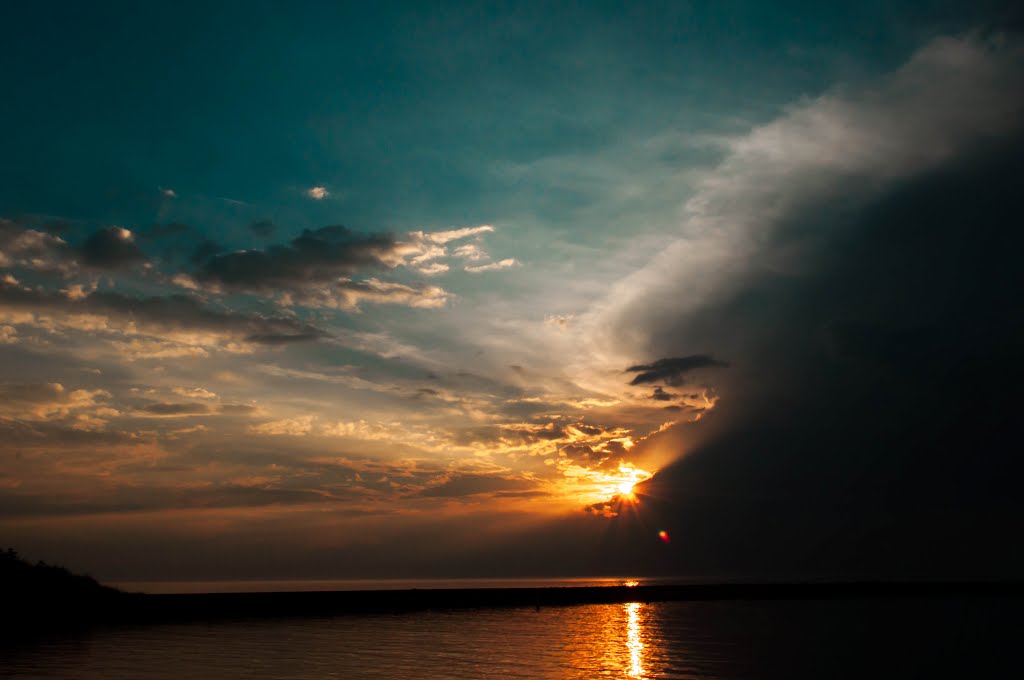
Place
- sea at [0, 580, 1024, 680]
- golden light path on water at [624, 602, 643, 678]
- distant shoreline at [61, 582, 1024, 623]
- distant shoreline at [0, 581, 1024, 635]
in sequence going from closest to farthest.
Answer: sea at [0, 580, 1024, 680] → golden light path on water at [624, 602, 643, 678] → distant shoreline at [0, 581, 1024, 635] → distant shoreline at [61, 582, 1024, 623]

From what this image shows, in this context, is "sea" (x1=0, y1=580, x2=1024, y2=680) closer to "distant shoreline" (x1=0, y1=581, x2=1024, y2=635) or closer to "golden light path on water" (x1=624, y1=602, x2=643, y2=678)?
"golden light path on water" (x1=624, y1=602, x2=643, y2=678)

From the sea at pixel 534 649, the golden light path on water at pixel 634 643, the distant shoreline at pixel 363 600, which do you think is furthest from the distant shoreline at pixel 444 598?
the golden light path on water at pixel 634 643

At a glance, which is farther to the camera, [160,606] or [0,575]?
[160,606]

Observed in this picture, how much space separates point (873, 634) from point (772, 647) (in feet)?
60.9

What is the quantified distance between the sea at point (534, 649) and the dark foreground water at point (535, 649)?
0.11m

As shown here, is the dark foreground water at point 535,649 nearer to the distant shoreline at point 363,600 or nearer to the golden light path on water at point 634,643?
the golden light path on water at point 634,643

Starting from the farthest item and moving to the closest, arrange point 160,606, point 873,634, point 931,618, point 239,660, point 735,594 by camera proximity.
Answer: point 735,594
point 931,618
point 160,606
point 873,634
point 239,660

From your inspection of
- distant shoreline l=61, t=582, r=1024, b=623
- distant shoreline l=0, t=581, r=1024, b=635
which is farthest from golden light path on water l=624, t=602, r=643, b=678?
distant shoreline l=0, t=581, r=1024, b=635

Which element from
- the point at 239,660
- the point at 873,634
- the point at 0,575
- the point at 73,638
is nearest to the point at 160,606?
the point at 0,575

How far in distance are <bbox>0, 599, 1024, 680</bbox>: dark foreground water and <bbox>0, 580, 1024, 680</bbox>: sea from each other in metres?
0.11

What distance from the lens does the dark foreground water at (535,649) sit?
41.3 m

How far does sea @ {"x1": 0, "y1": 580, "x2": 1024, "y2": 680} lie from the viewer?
1625 inches

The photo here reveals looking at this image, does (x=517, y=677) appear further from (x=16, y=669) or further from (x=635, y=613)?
(x=635, y=613)

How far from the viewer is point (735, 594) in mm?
140375
